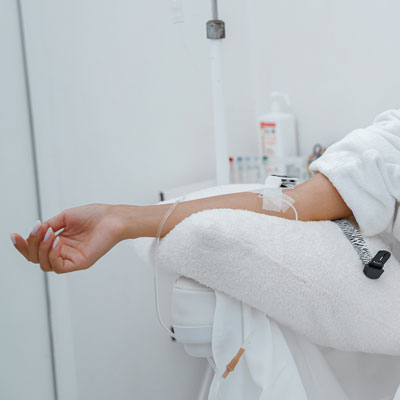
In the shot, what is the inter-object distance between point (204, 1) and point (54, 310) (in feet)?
3.28

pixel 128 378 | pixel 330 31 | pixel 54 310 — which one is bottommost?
pixel 128 378

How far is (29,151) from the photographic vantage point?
114 centimetres

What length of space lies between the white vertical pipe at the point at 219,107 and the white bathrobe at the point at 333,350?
0.33m

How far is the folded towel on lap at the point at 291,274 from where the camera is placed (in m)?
0.70

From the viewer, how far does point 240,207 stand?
Result: 0.85m

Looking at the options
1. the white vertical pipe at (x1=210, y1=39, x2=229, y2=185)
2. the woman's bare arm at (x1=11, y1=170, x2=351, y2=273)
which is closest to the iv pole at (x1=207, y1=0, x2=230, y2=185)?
the white vertical pipe at (x1=210, y1=39, x2=229, y2=185)

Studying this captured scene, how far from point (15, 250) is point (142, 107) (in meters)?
0.54

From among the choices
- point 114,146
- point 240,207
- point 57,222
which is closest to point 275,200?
point 240,207

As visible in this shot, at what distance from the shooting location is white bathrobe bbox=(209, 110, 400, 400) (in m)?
0.74

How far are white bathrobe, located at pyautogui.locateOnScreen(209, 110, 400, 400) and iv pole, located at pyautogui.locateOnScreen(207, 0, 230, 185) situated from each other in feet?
1.07

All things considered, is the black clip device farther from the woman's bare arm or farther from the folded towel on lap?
the woman's bare arm

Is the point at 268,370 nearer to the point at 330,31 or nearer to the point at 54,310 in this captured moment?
the point at 54,310

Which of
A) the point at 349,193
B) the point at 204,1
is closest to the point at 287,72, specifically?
the point at 204,1

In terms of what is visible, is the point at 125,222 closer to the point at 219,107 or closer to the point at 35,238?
the point at 35,238
